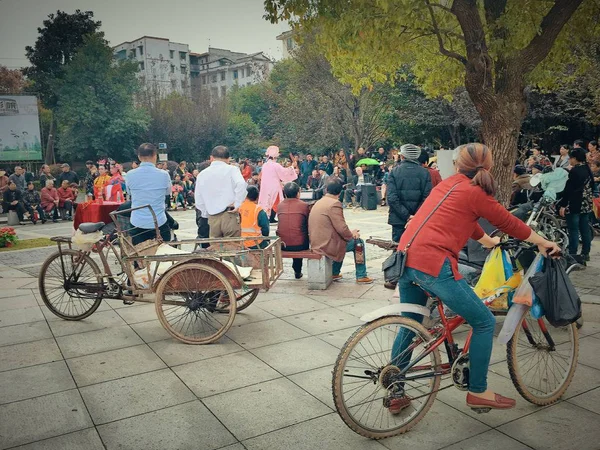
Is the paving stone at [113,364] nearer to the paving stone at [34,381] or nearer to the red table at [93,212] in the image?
the paving stone at [34,381]

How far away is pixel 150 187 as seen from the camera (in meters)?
6.64

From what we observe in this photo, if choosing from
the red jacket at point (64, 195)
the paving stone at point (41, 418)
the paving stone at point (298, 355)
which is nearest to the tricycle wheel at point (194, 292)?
the paving stone at point (298, 355)

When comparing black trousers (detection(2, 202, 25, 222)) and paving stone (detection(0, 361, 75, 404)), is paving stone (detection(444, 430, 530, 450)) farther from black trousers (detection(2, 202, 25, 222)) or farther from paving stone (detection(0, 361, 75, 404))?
black trousers (detection(2, 202, 25, 222))

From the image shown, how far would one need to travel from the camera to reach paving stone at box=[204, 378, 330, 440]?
361 cm

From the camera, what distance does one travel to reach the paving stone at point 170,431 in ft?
11.2

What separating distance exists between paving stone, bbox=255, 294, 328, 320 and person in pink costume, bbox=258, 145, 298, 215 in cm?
527

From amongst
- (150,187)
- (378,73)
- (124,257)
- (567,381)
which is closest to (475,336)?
(567,381)

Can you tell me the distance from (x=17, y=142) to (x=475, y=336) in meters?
30.4

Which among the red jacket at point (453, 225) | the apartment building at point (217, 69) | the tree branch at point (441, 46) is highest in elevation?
the apartment building at point (217, 69)

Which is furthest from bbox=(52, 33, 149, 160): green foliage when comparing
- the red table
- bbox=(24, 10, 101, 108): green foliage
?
the red table

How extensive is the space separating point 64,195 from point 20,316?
45.8 ft

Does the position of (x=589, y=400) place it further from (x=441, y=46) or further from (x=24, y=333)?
(x=24, y=333)

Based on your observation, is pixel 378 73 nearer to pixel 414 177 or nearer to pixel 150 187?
pixel 414 177

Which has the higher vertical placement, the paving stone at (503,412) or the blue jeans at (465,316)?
the blue jeans at (465,316)
